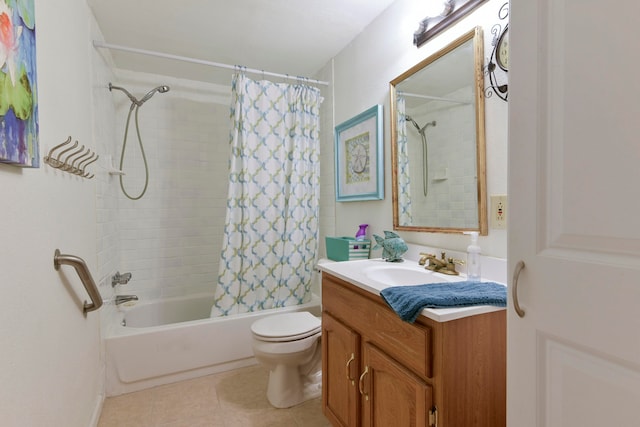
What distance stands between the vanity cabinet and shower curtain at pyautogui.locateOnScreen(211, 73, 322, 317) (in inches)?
45.0

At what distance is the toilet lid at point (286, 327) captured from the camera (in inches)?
66.5

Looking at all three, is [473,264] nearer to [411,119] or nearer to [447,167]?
[447,167]

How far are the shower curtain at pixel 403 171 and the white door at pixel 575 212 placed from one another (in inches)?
38.3

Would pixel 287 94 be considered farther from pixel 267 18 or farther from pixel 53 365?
pixel 53 365

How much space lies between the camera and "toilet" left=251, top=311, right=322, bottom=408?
168 centimetres

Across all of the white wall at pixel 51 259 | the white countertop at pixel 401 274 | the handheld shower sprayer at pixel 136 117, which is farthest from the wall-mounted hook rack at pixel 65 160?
the white countertop at pixel 401 274

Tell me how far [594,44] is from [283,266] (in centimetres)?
208

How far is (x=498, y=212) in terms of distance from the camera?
1.24 m

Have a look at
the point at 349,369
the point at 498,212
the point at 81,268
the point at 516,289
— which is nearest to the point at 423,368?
the point at 516,289

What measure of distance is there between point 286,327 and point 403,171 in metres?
1.14

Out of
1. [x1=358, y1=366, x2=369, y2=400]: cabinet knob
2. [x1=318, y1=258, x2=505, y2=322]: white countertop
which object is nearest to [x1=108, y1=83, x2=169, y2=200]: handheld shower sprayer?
[x1=318, y1=258, x2=505, y2=322]: white countertop

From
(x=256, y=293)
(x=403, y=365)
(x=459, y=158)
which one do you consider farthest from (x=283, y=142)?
(x=403, y=365)

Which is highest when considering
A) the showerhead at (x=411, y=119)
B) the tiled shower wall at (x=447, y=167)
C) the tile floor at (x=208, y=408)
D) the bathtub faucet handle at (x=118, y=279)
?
the showerhead at (x=411, y=119)

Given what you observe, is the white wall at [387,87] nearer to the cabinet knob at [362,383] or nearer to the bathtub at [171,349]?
the cabinet knob at [362,383]
